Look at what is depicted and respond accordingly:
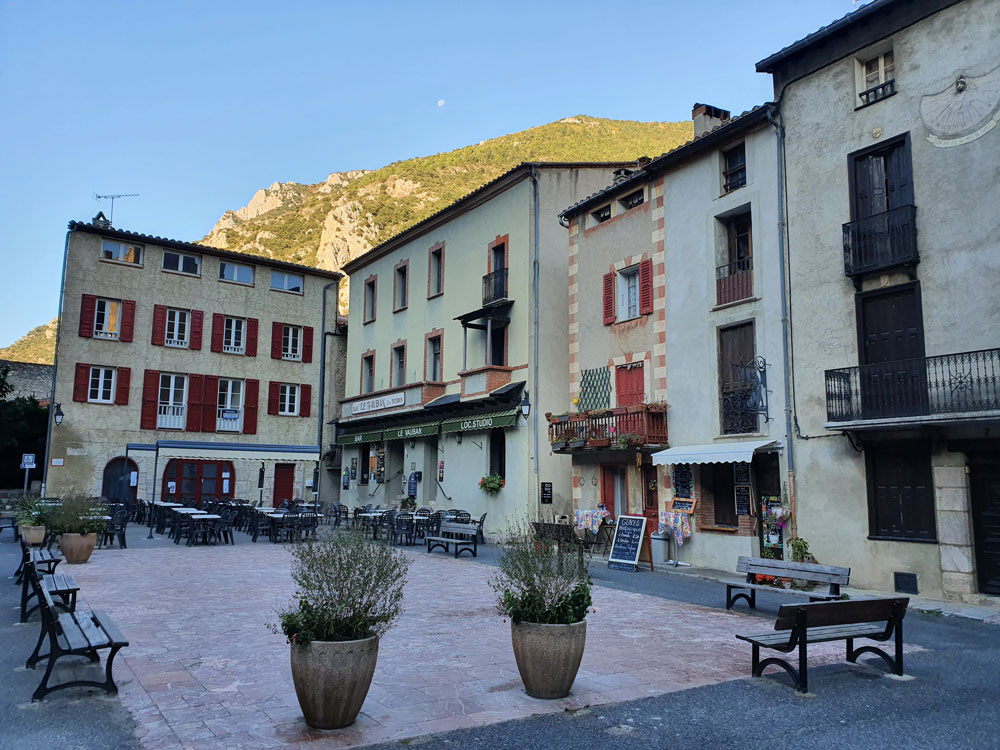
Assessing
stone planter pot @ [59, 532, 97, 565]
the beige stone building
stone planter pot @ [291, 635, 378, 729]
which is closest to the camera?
stone planter pot @ [291, 635, 378, 729]

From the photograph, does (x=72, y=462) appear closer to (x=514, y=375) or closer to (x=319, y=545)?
(x=514, y=375)

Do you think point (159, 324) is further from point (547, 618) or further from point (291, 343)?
point (547, 618)

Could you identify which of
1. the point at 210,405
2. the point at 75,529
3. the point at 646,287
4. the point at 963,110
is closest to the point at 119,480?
the point at 210,405

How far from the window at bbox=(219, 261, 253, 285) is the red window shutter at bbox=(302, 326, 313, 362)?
11.0ft

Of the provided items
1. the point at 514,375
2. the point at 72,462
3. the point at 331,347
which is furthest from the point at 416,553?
the point at 331,347

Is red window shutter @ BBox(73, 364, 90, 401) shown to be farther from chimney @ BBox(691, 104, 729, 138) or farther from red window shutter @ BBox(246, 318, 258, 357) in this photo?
chimney @ BBox(691, 104, 729, 138)

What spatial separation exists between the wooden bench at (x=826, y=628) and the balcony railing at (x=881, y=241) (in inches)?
298

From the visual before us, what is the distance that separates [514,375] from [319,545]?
676 inches

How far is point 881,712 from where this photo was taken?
19.2ft

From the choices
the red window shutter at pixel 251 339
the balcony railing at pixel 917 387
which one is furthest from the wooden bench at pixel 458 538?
the red window shutter at pixel 251 339

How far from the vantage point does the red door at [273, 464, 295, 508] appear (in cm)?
3394

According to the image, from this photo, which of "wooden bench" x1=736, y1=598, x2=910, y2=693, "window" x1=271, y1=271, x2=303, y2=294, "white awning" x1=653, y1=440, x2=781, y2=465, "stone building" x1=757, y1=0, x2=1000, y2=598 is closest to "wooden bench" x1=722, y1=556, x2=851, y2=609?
"wooden bench" x1=736, y1=598, x2=910, y2=693

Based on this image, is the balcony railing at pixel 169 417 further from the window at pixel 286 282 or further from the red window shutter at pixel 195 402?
the window at pixel 286 282

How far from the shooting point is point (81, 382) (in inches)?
1177
